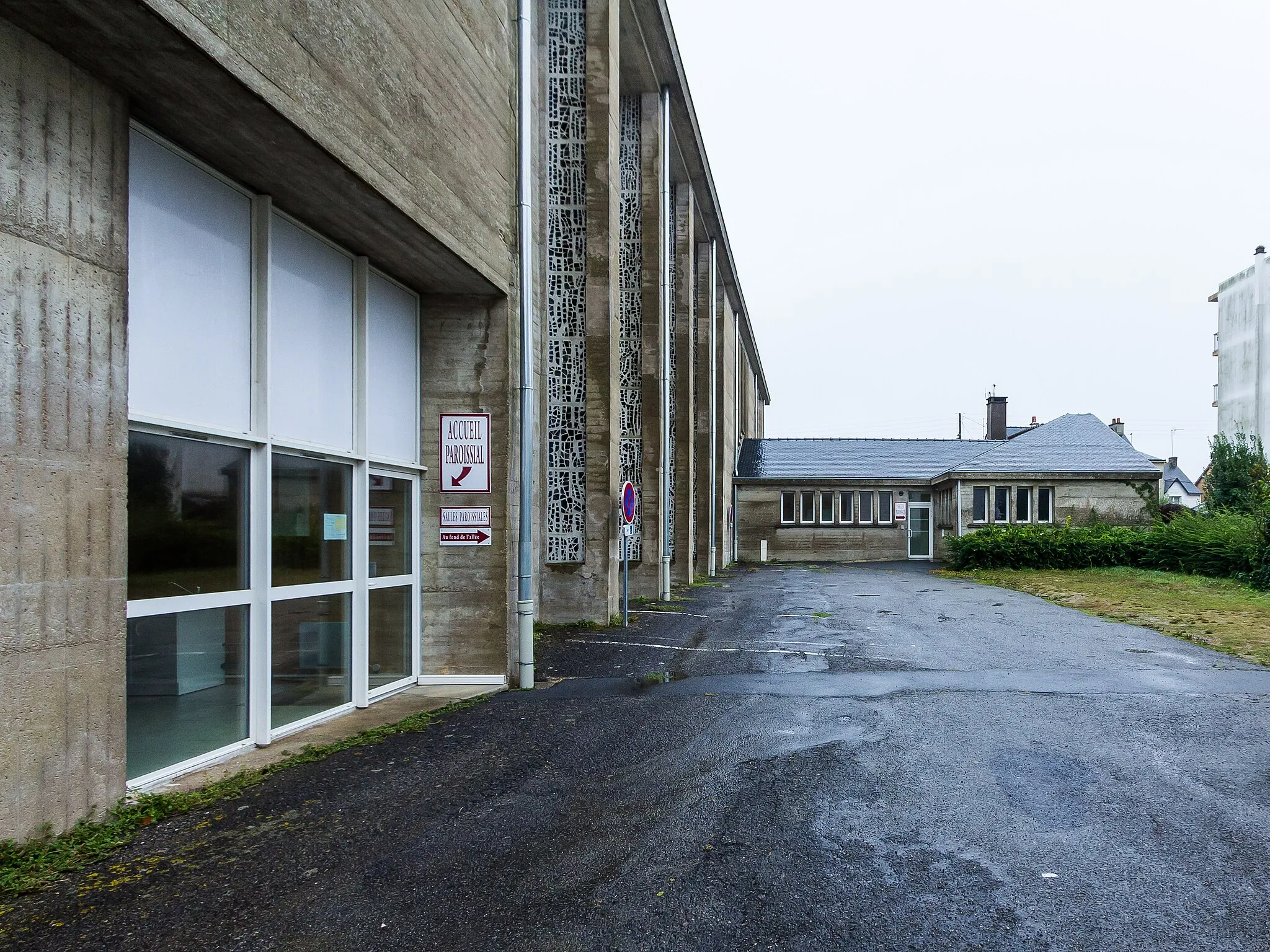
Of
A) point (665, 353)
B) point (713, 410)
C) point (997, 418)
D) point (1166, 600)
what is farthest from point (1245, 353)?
point (665, 353)

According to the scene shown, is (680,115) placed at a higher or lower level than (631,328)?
higher

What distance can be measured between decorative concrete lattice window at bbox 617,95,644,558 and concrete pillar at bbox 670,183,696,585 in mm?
5059

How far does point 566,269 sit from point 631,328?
508 cm

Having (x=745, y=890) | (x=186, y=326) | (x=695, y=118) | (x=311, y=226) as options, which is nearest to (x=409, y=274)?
(x=311, y=226)

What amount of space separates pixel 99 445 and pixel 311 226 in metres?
3.42

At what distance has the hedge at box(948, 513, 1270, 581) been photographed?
2800 cm

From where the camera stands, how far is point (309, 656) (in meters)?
8.17

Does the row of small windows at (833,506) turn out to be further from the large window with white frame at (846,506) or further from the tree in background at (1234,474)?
the tree in background at (1234,474)

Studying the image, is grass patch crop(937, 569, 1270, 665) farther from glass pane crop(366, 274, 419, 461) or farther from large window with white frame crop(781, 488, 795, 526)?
large window with white frame crop(781, 488, 795, 526)

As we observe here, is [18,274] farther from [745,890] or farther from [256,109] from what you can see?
[745,890]

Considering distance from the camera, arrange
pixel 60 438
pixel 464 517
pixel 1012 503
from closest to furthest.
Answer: pixel 60 438
pixel 464 517
pixel 1012 503

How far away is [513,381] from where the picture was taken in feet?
34.0

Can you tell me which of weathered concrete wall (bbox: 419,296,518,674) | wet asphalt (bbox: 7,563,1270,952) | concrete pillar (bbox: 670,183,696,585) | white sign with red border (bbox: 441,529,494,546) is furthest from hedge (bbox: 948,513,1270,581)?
white sign with red border (bbox: 441,529,494,546)

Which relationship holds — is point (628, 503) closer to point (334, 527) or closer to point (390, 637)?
point (390, 637)
